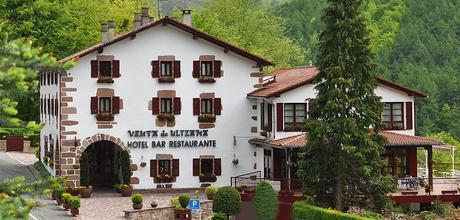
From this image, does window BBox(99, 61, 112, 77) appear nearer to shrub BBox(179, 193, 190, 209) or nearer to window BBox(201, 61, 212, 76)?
window BBox(201, 61, 212, 76)

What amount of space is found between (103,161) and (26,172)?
4.72m

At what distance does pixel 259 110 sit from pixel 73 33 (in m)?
19.1

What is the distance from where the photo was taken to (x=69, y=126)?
169 feet

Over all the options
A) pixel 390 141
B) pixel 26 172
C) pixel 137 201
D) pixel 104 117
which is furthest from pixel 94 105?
pixel 390 141

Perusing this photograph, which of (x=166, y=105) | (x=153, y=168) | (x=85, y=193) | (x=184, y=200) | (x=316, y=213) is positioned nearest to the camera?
(x=316, y=213)

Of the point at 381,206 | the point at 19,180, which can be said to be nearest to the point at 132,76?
the point at 381,206

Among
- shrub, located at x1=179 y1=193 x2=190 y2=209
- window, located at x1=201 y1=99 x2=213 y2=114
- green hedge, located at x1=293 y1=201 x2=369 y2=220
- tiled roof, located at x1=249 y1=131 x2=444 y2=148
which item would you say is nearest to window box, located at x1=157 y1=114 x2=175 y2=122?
window, located at x1=201 y1=99 x2=213 y2=114

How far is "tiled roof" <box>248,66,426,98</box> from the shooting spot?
50.4 meters

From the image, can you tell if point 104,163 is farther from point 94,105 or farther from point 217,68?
point 217,68

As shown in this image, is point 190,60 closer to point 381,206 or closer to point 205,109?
point 205,109

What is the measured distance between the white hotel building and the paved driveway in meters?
2.95

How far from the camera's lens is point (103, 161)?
5706 cm

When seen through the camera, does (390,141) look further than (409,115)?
No

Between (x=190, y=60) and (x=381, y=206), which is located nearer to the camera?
(x=381, y=206)
